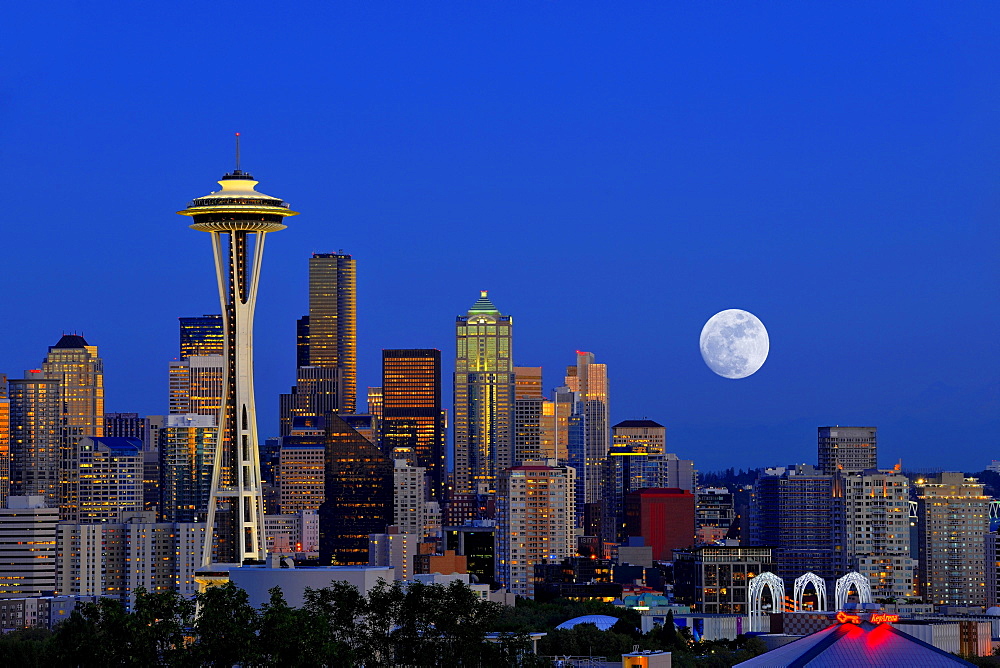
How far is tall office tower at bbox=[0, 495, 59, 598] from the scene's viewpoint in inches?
6988

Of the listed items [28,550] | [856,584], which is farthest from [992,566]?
[28,550]

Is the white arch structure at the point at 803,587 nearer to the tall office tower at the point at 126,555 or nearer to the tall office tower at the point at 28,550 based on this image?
the tall office tower at the point at 126,555

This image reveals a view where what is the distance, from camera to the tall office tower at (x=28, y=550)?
17750cm

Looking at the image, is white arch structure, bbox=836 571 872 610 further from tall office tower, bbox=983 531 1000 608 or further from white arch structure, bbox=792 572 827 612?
tall office tower, bbox=983 531 1000 608

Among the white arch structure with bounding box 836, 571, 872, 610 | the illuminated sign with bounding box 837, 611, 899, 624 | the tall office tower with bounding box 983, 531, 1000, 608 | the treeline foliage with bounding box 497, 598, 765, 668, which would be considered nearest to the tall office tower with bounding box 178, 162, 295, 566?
the treeline foliage with bounding box 497, 598, 765, 668

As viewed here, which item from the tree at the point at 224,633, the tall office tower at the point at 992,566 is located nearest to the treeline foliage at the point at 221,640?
the tree at the point at 224,633

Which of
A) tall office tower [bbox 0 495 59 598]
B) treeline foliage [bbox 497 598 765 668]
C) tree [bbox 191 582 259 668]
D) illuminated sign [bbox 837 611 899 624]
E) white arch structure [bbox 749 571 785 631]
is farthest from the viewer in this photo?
tall office tower [bbox 0 495 59 598]

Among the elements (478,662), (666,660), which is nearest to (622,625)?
(666,660)

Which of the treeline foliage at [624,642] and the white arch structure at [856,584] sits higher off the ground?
the white arch structure at [856,584]

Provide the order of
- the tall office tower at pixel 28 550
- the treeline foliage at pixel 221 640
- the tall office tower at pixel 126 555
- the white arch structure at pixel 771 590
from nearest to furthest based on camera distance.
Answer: the treeline foliage at pixel 221 640
the white arch structure at pixel 771 590
the tall office tower at pixel 28 550
the tall office tower at pixel 126 555

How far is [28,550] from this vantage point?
180625mm

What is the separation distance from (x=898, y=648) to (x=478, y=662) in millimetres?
13657

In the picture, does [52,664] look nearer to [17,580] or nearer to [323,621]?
[323,621]

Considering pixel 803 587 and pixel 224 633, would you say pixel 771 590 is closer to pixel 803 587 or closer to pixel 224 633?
pixel 803 587
